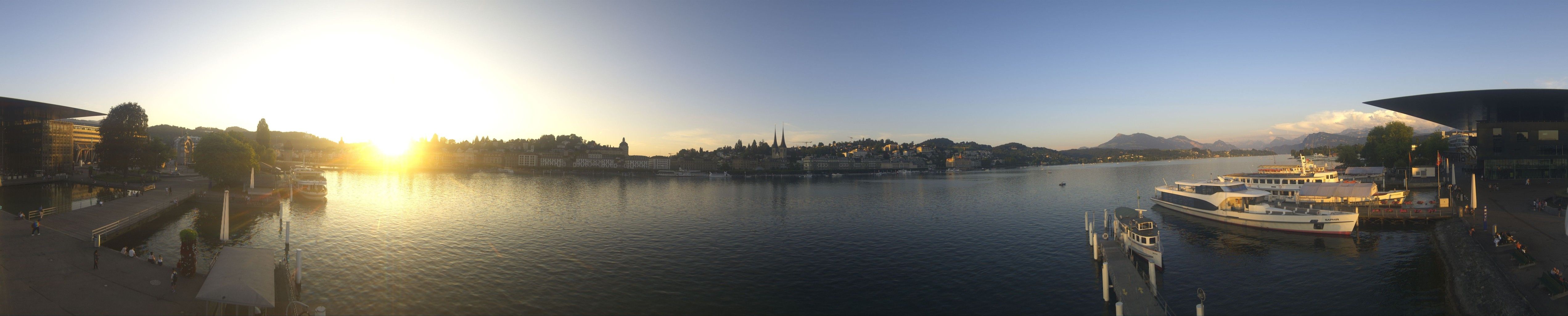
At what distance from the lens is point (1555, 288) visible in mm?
16297

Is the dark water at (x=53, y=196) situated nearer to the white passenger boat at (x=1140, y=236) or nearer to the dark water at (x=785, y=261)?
the dark water at (x=785, y=261)

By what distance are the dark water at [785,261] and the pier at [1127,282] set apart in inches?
26.8

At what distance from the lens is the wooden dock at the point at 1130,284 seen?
19.9 m

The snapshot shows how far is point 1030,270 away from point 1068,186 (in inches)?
3069

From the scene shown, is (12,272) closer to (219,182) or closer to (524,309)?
(524,309)

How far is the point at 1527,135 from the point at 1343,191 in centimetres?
3185

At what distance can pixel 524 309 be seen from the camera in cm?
2066

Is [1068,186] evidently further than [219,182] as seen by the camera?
Yes

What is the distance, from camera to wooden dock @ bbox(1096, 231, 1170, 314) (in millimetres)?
19891

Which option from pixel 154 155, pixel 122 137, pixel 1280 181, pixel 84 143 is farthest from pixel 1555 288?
pixel 84 143

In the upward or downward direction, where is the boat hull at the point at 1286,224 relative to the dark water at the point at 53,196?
downward

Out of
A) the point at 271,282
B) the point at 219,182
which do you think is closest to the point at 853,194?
the point at 271,282

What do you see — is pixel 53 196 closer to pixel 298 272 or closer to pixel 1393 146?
pixel 298 272

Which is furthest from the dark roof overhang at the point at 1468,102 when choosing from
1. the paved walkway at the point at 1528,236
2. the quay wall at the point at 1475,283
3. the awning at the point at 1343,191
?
the quay wall at the point at 1475,283
